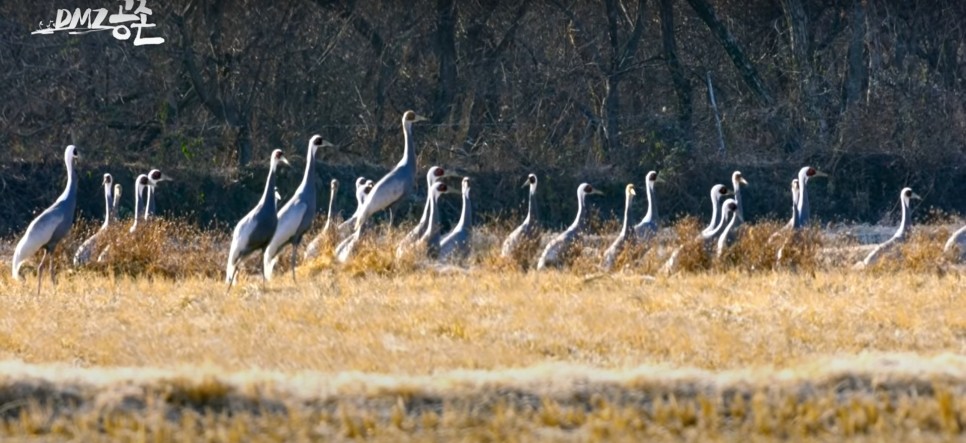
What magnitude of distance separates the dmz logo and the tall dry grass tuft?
7469 millimetres

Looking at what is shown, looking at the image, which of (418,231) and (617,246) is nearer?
(617,246)

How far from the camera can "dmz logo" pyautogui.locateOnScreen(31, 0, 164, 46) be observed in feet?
78.0

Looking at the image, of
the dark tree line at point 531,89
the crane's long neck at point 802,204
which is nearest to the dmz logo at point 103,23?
the dark tree line at point 531,89

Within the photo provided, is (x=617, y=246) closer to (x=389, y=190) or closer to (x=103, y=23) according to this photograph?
(x=389, y=190)

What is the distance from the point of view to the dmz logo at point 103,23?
Result: 23766mm

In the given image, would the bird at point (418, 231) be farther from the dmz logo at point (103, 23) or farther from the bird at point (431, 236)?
the dmz logo at point (103, 23)

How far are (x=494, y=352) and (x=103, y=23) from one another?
1523 cm

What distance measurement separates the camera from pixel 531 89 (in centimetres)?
2511

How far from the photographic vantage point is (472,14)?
25.4 metres

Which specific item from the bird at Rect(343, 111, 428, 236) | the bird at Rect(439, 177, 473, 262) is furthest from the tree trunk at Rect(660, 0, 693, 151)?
the bird at Rect(343, 111, 428, 236)

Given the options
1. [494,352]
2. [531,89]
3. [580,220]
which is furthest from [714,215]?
[494,352]

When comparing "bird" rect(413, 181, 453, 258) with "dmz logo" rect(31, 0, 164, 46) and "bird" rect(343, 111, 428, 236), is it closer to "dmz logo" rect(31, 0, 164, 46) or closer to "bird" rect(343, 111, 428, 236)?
"bird" rect(343, 111, 428, 236)

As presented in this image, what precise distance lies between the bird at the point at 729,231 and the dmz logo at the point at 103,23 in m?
9.31

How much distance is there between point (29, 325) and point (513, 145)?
1324 cm
